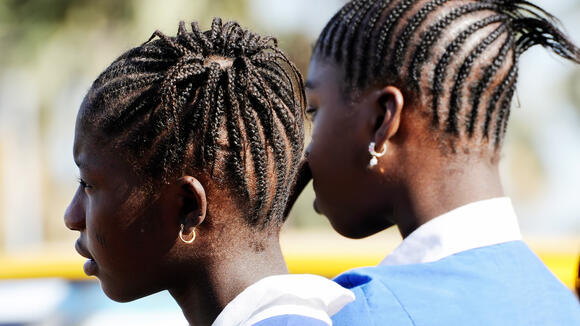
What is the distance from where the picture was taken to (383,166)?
7.45ft

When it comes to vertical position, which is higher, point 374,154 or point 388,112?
point 388,112

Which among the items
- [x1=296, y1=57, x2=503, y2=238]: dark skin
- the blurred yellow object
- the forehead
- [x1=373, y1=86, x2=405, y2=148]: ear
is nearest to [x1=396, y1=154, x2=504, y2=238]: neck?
[x1=296, y1=57, x2=503, y2=238]: dark skin

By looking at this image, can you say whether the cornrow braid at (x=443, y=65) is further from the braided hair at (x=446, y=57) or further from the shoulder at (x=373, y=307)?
the shoulder at (x=373, y=307)

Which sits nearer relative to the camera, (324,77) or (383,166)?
(383,166)

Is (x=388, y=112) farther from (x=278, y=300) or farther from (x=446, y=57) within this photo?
(x=278, y=300)

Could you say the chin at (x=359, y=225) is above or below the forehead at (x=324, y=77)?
below

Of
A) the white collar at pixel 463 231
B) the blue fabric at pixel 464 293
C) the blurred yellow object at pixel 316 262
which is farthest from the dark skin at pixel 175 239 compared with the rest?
the blurred yellow object at pixel 316 262

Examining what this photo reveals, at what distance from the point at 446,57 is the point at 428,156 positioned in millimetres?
273

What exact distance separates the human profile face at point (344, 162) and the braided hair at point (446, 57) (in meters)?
0.06

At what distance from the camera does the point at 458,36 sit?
228cm

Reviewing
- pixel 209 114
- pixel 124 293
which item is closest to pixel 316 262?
pixel 124 293

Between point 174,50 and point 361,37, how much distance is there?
632 mm

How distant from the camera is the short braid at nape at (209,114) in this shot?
1.87 m

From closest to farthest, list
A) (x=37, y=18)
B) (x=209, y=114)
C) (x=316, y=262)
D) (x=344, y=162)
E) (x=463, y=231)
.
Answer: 1. (x=209, y=114)
2. (x=463, y=231)
3. (x=344, y=162)
4. (x=316, y=262)
5. (x=37, y=18)
